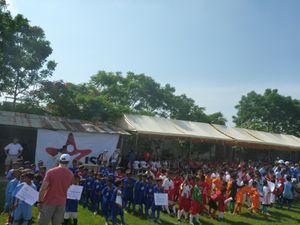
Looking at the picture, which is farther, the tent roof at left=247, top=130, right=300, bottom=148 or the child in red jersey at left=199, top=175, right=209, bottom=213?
the tent roof at left=247, top=130, right=300, bottom=148

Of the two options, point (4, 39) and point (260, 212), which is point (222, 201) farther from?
point (4, 39)

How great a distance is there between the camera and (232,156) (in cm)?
3372

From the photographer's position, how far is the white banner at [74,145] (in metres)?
17.3

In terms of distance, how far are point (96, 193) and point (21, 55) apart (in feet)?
38.6

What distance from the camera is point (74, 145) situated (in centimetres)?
1822

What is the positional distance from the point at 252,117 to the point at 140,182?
3814 centimetres

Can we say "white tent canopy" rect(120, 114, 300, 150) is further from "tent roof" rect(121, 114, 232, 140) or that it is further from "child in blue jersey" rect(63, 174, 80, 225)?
"child in blue jersey" rect(63, 174, 80, 225)

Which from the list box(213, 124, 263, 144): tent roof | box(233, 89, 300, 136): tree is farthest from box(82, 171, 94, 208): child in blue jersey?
box(233, 89, 300, 136): tree

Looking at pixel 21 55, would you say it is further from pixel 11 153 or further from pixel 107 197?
pixel 107 197

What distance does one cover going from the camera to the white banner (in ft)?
56.6

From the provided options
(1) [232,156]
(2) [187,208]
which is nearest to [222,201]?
(2) [187,208]

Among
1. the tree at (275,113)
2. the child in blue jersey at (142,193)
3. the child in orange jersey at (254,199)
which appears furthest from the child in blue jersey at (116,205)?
the tree at (275,113)

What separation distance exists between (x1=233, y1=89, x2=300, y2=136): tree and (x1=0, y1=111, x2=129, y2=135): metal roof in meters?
30.8

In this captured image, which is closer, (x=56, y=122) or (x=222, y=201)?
(x=222, y=201)
